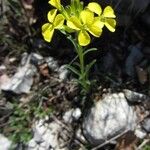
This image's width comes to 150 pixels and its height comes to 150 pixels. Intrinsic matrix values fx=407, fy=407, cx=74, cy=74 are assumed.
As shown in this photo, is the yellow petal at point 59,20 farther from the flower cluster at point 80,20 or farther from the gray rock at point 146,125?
the gray rock at point 146,125

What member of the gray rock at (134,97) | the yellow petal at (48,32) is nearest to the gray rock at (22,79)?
the gray rock at (134,97)

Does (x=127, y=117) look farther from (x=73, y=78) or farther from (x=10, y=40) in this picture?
(x=10, y=40)

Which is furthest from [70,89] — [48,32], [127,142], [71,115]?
[48,32]

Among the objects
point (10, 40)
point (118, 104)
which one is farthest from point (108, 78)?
point (10, 40)

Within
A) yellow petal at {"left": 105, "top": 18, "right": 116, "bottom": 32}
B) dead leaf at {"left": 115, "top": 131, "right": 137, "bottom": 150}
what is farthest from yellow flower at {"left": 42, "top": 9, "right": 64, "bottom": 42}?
dead leaf at {"left": 115, "top": 131, "right": 137, "bottom": 150}

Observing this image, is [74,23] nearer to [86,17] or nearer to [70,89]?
[86,17]

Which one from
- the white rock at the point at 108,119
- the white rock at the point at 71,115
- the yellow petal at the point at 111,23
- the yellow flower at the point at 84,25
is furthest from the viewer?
the white rock at the point at 71,115
